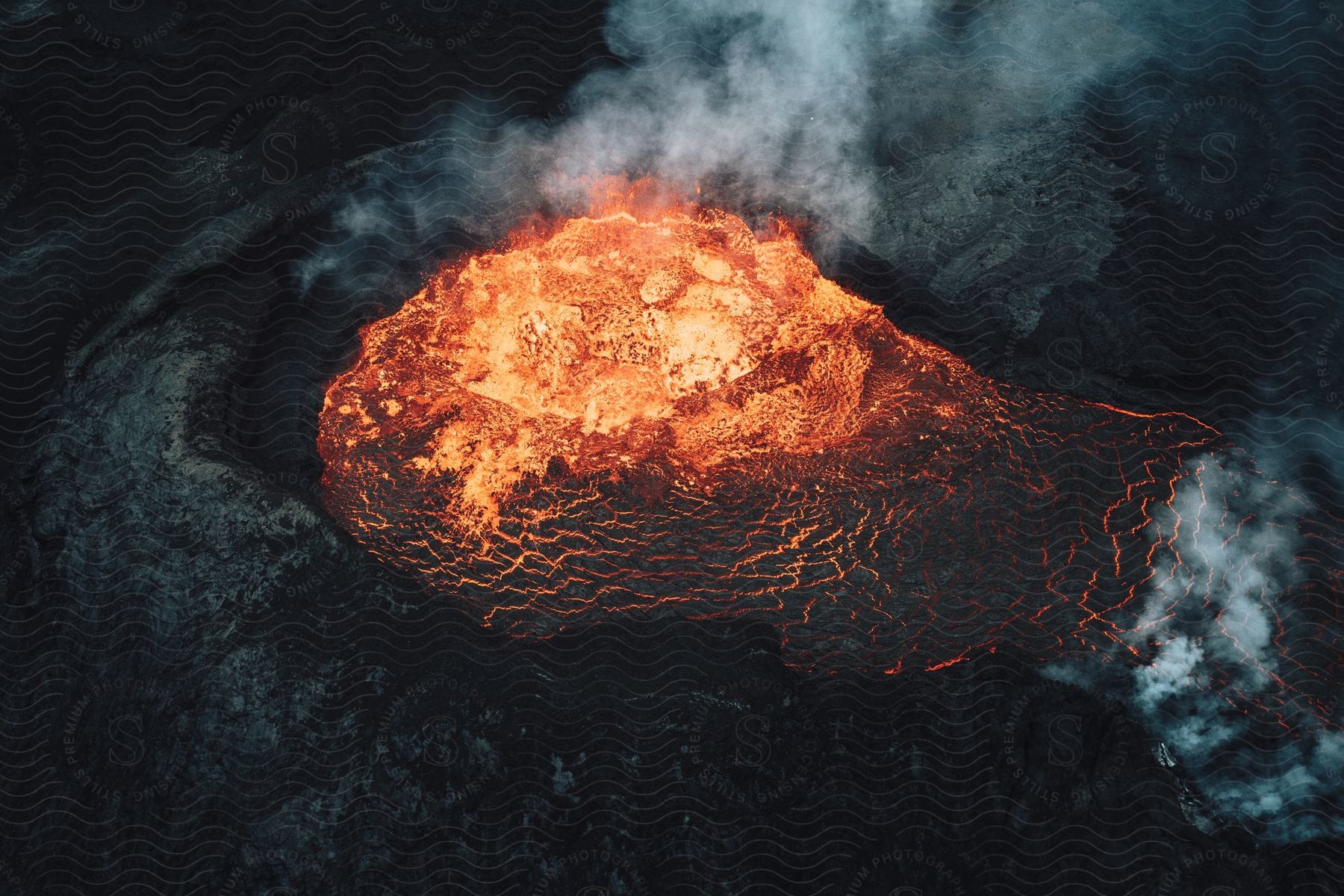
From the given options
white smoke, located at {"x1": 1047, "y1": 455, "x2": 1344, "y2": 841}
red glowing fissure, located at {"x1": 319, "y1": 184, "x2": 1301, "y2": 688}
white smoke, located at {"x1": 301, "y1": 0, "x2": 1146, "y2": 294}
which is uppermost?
white smoke, located at {"x1": 301, "y1": 0, "x2": 1146, "y2": 294}

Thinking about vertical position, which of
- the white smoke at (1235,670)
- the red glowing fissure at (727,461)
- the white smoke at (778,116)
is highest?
the white smoke at (778,116)

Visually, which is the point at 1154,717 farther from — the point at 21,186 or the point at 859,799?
the point at 21,186

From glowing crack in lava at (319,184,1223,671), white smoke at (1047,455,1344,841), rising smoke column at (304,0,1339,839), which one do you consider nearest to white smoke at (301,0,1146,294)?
rising smoke column at (304,0,1339,839)

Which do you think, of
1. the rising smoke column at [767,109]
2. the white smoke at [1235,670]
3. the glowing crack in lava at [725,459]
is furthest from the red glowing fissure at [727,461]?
the rising smoke column at [767,109]

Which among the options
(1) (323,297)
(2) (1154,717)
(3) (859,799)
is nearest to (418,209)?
(1) (323,297)
